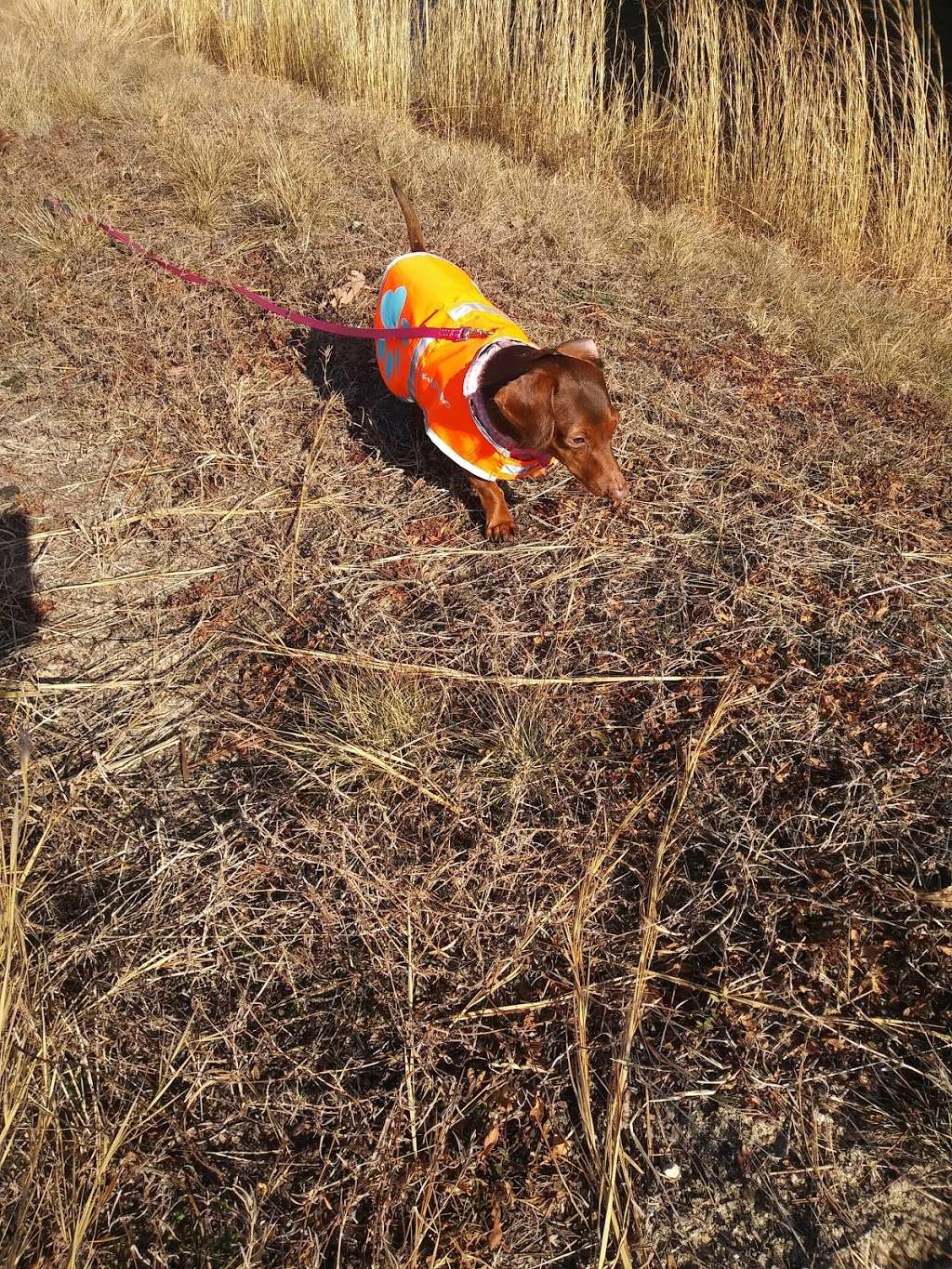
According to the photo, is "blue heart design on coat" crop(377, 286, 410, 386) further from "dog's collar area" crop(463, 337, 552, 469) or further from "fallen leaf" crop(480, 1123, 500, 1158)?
"fallen leaf" crop(480, 1123, 500, 1158)

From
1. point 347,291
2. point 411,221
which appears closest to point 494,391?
point 411,221

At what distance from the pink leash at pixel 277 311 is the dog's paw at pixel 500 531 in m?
0.63

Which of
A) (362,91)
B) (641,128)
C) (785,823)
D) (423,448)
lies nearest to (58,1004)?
(785,823)

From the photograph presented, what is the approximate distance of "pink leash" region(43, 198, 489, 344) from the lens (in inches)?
101

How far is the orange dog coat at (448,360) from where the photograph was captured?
2.44m

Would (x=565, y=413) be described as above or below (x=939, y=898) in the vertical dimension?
above

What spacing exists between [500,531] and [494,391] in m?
0.49

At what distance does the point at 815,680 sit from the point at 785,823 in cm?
51

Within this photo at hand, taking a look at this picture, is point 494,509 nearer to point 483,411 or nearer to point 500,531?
point 500,531

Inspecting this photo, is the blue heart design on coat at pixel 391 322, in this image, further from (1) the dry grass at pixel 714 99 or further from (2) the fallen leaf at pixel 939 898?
(1) the dry grass at pixel 714 99

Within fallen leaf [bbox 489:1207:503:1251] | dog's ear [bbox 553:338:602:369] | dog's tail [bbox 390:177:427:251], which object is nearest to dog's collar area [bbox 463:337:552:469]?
dog's ear [bbox 553:338:602:369]

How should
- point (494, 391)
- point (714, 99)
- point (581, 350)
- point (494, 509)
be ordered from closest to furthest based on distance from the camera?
point (494, 391) → point (581, 350) → point (494, 509) → point (714, 99)

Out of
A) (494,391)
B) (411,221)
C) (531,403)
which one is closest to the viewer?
(531,403)

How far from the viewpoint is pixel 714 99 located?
16.5 ft
